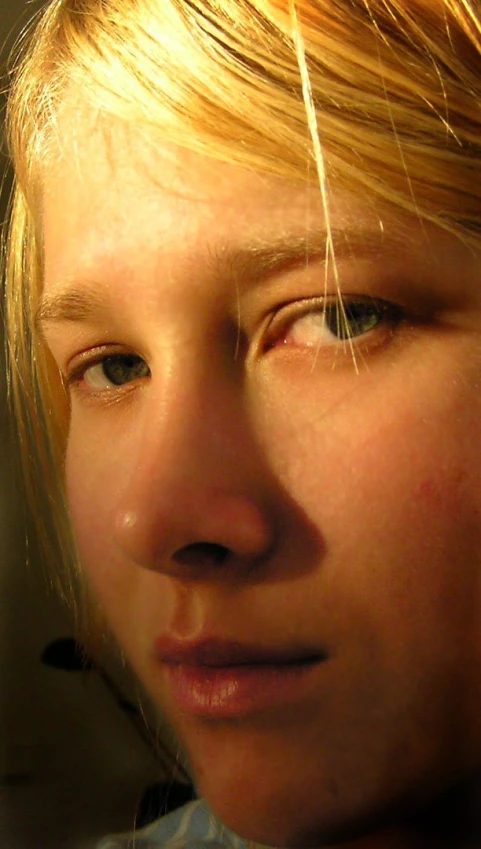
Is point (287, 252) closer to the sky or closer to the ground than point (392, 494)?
closer to the sky

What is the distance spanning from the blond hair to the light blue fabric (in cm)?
38

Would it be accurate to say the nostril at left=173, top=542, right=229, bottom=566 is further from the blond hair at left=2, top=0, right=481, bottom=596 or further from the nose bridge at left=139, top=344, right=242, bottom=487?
the blond hair at left=2, top=0, right=481, bottom=596

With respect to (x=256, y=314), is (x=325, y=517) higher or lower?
lower

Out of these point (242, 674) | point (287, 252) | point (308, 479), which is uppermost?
point (287, 252)

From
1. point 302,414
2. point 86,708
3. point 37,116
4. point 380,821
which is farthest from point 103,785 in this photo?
point 37,116

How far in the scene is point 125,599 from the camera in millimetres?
582

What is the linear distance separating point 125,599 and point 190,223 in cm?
23

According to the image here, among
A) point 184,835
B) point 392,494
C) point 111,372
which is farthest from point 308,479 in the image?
point 184,835

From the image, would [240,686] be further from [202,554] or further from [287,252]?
[287,252]

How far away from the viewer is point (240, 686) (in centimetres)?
53

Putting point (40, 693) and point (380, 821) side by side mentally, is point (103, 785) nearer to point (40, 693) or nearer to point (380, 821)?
point (40, 693)

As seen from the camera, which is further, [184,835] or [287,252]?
[184,835]

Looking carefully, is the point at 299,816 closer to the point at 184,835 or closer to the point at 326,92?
the point at 184,835

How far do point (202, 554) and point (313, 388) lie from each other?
109 mm
